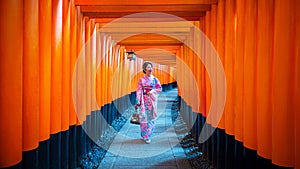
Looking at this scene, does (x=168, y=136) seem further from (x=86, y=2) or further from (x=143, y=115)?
(x=86, y=2)

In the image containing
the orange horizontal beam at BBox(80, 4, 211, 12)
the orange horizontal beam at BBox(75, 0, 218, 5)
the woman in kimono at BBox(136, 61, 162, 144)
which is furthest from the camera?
the woman in kimono at BBox(136, 61, 162, 144)

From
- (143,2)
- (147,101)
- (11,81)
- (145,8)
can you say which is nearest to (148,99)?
(147,101)

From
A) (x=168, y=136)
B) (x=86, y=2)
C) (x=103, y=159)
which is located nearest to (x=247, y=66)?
(x=86, y=2)

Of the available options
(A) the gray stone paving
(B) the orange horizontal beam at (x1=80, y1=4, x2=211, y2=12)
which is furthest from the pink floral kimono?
(B) the orange horizontal beam at (x1=80, y1=4, x2=211, y2=12)

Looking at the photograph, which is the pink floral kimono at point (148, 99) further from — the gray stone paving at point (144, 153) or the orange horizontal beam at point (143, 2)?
the orange horizontal beam at point (143, 2)

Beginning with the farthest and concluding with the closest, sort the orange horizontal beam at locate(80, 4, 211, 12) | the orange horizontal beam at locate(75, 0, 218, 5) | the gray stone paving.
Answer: the gray stone paving, the orange horizontal beam at locate(80, 4, 211, 12), the orange horizontal beam at locate(75, 0, 218, 5)

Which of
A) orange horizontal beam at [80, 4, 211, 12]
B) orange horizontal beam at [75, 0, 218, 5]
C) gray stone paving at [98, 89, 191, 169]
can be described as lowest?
gray stone paving at [98, 89, 191, 169]

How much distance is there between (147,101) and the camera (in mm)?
8688

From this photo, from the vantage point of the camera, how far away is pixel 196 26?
752 cm

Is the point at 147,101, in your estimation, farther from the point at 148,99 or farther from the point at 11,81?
the point at 11,81

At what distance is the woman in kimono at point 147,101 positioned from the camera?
8500mm

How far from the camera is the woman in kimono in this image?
27.9 ft

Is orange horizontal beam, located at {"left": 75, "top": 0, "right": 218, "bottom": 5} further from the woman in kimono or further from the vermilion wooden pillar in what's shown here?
the woman in kimono

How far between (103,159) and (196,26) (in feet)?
12.2
